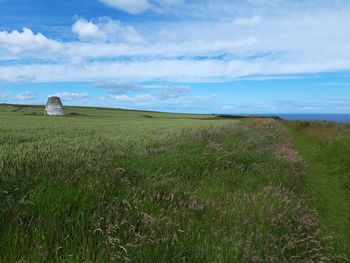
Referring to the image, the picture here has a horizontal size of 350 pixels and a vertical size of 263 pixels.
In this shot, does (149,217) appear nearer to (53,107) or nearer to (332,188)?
(332,188)

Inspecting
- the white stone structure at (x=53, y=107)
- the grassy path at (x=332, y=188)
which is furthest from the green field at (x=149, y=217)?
the white stone structure at (x=53, y=107)

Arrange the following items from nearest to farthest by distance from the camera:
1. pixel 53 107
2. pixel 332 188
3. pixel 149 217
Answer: pixel 149 217 → pixel 332 188 → pixel 53 107

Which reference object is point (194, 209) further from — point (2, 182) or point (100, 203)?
point (2, 182)

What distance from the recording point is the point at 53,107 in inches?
2335

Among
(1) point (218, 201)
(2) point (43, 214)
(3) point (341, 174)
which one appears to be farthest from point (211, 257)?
(3) point (341, 174)

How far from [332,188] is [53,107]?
202 ft

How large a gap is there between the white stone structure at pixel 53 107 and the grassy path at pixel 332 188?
5710cm

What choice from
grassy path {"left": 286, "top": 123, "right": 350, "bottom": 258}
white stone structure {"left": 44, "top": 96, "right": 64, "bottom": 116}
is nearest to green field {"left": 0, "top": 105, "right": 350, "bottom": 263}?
grassy path {"left": 286, "top": 123, "right": 350, "bottom": 258}

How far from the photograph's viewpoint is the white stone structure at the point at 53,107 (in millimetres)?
58662

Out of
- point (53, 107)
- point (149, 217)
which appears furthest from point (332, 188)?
point (53, 107)

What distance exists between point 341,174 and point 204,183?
6.04 meters

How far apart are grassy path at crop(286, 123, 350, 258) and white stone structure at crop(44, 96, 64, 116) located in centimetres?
5710

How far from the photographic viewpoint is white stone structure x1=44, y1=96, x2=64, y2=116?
5866 cm

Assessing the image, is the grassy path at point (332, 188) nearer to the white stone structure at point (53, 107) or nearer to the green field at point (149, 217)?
the green field at point (149, 217)
